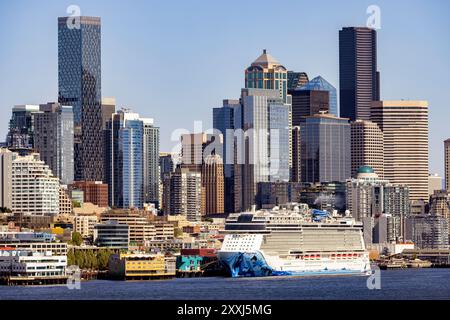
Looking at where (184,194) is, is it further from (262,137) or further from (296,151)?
(296,151)

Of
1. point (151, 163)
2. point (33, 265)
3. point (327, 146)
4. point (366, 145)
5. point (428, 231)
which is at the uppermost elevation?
point (366, 145)

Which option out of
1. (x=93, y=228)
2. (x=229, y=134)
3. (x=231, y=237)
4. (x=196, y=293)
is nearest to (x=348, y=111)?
(x=229, y=134)

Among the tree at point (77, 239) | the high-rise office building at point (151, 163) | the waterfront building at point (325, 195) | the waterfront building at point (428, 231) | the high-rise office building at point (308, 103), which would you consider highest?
the high-rise office building at point (308, 103)

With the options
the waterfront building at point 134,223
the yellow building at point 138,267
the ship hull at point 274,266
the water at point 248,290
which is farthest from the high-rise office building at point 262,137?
the water at point 248,290

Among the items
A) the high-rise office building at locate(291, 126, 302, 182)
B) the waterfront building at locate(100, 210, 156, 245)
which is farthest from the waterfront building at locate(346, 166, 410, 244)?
the waterfront building at locate(100, 210, 156, 245)

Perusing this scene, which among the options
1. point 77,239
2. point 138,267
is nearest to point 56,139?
point 77,239

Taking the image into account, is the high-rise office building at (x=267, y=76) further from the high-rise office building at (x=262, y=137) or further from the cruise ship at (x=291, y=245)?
the cruise ship at (x=291, y=245)
